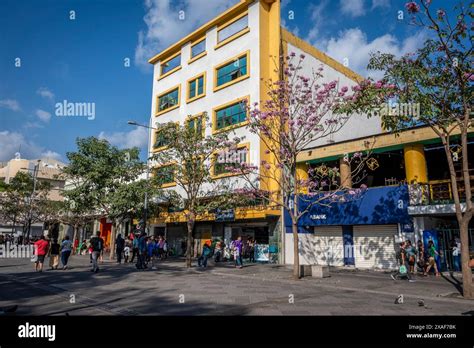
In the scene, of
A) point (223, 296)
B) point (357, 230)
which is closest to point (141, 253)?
point (223, 296)

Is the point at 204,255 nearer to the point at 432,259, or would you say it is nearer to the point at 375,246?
the point at 375,246

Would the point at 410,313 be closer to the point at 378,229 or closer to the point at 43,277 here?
the point at 378,229

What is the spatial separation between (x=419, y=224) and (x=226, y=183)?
12153 mm

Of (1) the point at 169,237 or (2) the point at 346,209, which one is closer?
(2) the point at 346,209

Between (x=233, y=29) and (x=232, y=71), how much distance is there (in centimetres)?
355

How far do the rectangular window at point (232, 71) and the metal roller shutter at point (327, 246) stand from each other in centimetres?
1178

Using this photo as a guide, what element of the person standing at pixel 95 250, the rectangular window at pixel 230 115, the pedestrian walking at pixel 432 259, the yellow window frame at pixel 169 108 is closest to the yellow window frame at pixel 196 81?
the yellow window frame at pixel 169 108

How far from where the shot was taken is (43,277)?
14.6m

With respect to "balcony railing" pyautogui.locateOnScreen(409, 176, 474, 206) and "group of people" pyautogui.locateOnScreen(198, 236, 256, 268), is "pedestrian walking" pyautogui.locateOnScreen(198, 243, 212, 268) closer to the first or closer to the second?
"group of people" pyautogui.locateOnScreen(198, 236, 256, 268)

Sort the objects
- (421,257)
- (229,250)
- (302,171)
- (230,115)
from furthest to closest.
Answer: (229,250) < (230,115) < (302,171) < (421,257)

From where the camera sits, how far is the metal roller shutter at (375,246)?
19188mm

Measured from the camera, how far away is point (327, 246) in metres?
22.1
